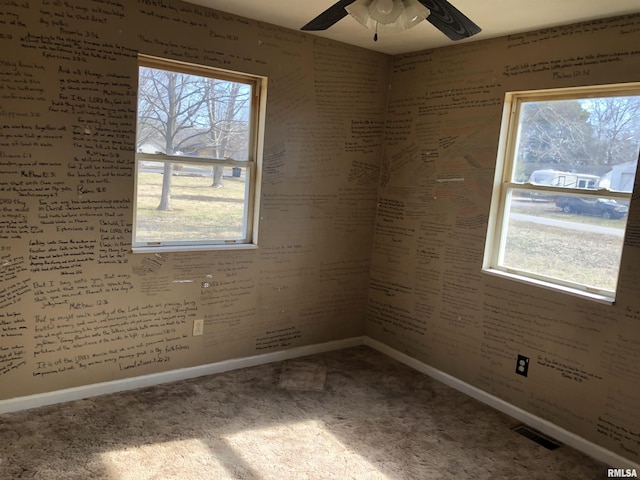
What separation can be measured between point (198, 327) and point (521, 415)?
206cm

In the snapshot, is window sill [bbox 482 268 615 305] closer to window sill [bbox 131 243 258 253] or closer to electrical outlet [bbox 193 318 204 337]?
window sill [bbox 131 243 258 253]

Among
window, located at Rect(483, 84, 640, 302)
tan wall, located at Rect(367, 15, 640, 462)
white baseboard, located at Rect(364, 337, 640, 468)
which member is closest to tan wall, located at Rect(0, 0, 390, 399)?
tan wall, located at Rect(367, 15, 640, 462)

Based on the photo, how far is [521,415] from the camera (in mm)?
3027

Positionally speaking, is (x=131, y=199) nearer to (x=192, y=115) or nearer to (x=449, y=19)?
(x=192, y=115)

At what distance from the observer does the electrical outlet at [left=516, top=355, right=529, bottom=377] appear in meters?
3.03

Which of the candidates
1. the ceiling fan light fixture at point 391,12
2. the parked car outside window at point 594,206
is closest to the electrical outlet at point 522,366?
the parked car outside window at point 594,206

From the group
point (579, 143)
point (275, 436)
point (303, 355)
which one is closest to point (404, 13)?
point (579, 143)

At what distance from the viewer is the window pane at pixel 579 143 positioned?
2.63 metres

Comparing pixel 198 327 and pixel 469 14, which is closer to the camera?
pixel 469 14

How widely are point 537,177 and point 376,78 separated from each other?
1.44 meters

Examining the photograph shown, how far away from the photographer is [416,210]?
3.66m

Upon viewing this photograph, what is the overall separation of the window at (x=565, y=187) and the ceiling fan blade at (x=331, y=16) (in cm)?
157

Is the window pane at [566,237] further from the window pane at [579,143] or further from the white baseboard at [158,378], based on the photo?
the white baseboard at [158,378]

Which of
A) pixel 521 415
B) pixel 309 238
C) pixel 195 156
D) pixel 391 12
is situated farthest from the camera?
pixel 309 238
